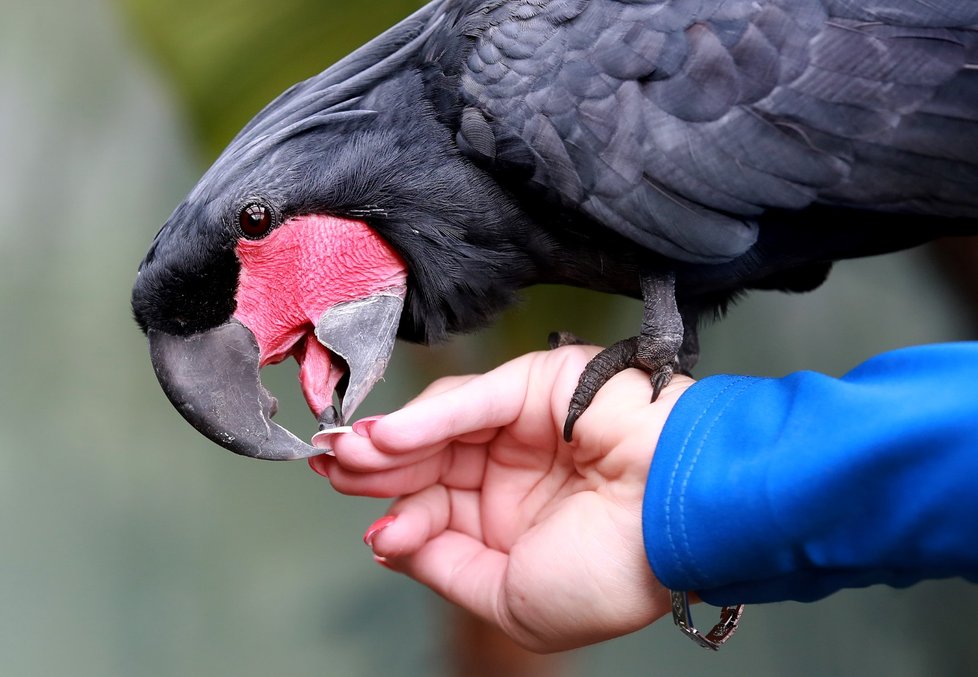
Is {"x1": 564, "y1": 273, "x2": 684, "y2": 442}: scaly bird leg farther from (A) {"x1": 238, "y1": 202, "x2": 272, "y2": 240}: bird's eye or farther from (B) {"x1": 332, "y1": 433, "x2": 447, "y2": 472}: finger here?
(A) {"x1": 238, "y1": 202, "x2": 272, "y2": 240}: bird's eye

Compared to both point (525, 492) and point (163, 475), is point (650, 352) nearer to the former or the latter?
point (525, 492)

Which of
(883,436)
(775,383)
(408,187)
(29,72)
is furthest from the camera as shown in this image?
(29,72)

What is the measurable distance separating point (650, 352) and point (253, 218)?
363 millimetres

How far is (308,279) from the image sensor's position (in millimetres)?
807

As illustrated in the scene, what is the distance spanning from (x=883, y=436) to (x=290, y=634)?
153 centimetres

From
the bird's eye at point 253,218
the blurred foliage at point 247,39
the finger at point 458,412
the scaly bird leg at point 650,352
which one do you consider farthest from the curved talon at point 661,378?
the blurred foliage at point 247,39

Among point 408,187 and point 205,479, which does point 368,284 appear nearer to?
point 408,187

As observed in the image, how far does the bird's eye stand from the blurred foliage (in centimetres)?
52

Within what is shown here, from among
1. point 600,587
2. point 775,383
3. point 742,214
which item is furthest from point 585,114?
point 600,587

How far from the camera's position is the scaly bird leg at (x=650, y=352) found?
2.48 feet

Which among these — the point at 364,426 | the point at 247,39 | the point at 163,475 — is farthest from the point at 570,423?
the point at 163,475

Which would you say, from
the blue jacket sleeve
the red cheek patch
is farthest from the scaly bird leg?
the red cheek patch

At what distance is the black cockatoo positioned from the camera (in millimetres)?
723

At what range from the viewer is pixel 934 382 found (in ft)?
1.77
